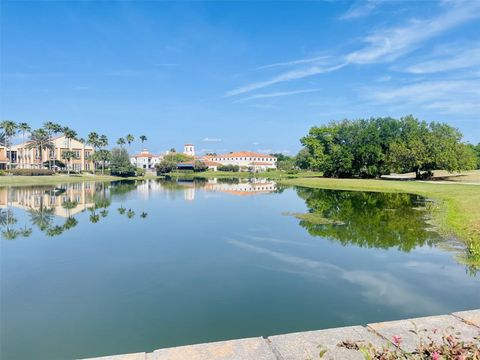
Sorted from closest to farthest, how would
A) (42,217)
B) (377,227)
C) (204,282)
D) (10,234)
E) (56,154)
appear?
(204,282), (10,234), (377,227), (42,217), (56,154)

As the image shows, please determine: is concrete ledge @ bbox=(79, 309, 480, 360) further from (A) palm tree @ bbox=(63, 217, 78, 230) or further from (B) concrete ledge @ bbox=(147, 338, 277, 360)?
(A) palm tree @ bbox=(63, 217, 78, 230)

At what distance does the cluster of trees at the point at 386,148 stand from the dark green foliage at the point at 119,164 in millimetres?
47162

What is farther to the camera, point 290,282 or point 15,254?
point 15,254

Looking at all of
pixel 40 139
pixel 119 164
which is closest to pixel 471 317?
pixel 40 139

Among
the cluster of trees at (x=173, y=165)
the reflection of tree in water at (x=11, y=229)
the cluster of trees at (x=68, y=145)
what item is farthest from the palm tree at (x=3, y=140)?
the reflection of tree in water at (x=11, y=229)

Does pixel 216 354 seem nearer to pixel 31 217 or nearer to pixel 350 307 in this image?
pixel 350 307

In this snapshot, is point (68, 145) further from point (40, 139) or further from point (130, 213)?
point (130, 213)

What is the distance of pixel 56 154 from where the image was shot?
316ft

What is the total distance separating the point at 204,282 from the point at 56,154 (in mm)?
98282

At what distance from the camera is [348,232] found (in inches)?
746

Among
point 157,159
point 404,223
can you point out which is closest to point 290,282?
point 404,223

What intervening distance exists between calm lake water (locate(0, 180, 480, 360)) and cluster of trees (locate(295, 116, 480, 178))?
145 ft

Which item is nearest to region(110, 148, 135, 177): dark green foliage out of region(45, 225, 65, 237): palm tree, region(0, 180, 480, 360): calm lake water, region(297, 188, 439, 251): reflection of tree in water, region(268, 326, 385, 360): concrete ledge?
region(297, 188, 439, 251): reflection of tree in water

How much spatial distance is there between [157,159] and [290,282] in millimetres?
171024
